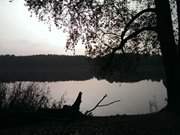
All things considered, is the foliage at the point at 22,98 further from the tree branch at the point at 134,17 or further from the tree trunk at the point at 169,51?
the tree trunk at the point at 169,51

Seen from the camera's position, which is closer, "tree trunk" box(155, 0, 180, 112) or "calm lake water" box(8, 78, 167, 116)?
"tree trunk" box(155, 0, 180, 112)

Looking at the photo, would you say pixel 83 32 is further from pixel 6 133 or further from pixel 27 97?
pixel 6 133

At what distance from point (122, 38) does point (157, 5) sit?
2.55 m

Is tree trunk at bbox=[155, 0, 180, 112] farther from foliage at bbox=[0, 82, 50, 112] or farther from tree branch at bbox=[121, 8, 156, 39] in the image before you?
foliage at bbox=[0, 82, 50, 112]

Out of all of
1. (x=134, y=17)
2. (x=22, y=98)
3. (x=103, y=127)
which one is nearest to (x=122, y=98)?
(x=134, y=17)

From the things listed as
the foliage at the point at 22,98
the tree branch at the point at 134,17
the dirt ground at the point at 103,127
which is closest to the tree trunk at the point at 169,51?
the tree branch at the point at 134,17

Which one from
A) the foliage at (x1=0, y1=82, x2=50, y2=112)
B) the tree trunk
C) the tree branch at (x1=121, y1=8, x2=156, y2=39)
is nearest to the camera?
the foliage at (x1=0, y1=82, x2=50, y2=112)

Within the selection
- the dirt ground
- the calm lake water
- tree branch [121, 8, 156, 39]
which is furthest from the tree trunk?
the calm lake water

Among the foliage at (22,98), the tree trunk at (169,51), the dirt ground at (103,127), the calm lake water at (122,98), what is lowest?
the calm lake water at (122,98)

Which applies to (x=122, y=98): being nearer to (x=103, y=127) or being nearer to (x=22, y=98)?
(x=22, y=98)

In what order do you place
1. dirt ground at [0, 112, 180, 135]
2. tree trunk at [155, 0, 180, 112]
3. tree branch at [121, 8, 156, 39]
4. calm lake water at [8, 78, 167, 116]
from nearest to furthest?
dirt ground at [0, 112, 180, 135], tree trunk at [155, 0, 180, 112], tree branch at [121, 8, 156, 39], calm lake water at [8, 78, 167, 116]

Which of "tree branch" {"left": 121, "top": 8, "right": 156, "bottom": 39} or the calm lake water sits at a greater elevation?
"tree branch" {"left": 121, "top": 8, "right": 156, "bottom": 39}

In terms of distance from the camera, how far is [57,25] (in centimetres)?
1828

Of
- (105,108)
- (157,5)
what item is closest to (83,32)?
(157,5)
